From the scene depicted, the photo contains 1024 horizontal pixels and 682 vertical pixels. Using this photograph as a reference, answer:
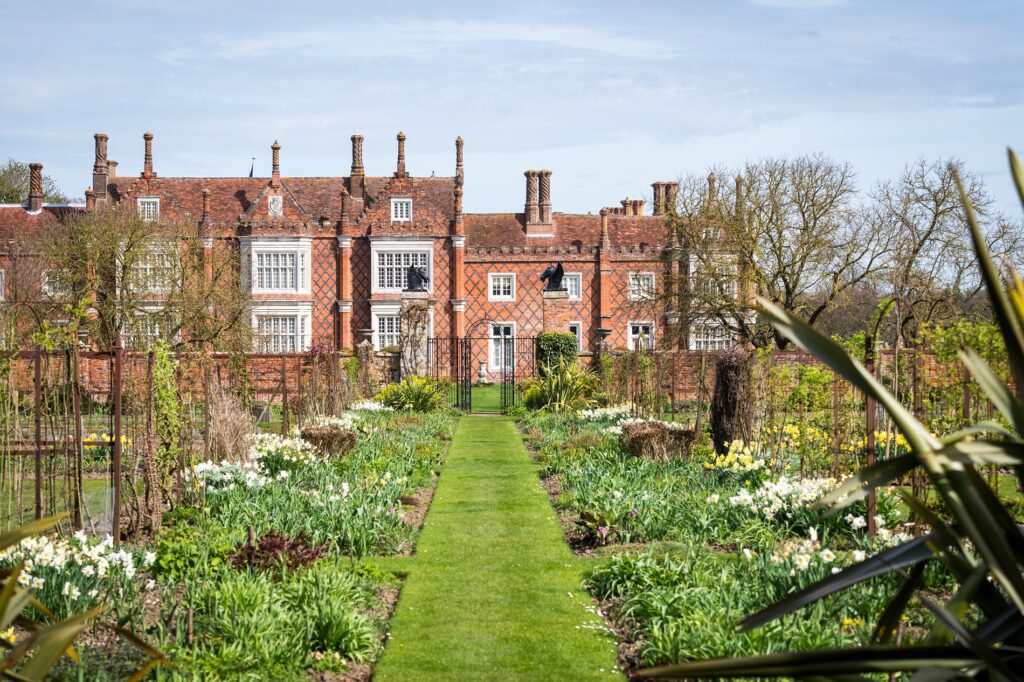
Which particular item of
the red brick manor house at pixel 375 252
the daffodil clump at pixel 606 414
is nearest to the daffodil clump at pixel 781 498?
the daffodil clump at pixel 606 414

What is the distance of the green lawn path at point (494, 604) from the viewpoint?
6.31 m

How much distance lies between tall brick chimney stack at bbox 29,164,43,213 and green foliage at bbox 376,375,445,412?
2715 centimetres

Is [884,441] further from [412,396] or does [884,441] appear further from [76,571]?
[412,396]

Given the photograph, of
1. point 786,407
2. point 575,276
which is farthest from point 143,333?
point 786,407

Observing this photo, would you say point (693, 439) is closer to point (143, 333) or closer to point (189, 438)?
point (189, 438)

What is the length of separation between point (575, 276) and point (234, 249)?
13.9 meters

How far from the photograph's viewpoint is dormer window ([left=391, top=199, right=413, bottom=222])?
1670 inches

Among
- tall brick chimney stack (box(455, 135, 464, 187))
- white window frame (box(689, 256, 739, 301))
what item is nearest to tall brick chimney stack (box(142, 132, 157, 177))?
tall brick chimney stack (box(455, 135, 464, 187))

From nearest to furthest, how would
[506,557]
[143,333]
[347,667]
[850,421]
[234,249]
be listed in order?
[347,667] < [506,557] < [850,421] < [143,333] < [234,249]

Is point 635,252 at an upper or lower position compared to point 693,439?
upper

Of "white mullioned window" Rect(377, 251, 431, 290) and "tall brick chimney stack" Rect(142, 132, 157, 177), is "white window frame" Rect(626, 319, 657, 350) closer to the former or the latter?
"white mullioned window" Rect(377, 251, 431, 290)

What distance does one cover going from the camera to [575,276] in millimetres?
43406

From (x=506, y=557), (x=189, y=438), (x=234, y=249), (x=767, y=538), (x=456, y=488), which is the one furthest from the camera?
(x=234, y=249)

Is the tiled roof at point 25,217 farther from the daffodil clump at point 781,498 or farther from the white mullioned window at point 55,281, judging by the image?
the daffodil clump at point 781,498
